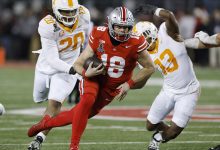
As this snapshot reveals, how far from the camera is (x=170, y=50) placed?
894 centimetres

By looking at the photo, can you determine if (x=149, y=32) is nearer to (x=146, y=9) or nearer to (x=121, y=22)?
(x=146, y=9)

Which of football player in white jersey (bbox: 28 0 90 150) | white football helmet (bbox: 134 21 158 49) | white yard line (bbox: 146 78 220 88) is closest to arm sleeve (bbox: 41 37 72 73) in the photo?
football player in white jersey (bbox: 28 0 90 150)

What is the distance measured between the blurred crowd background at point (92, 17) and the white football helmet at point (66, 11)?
13.5 m

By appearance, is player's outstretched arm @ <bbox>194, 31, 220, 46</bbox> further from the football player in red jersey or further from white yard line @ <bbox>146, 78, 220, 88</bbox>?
white yard line @ <bbox>146, 78, 220, 88</bbox>

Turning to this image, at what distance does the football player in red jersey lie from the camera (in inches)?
313

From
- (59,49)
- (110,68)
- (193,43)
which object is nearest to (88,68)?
(110,68)

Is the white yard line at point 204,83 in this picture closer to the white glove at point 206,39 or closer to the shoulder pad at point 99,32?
the white glove at point 206,39

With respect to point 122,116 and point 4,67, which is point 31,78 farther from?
point 122,116

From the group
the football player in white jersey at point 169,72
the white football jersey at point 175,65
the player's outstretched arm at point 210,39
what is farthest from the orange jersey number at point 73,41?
the player's outstretched arm at point 210,39

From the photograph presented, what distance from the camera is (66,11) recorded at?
30.1ft

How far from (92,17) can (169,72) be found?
14919 mm

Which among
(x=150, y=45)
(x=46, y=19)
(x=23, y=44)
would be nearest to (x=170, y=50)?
(x=150, y=45)

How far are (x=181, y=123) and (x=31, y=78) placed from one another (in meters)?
11.1

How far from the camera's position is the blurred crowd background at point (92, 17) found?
23.0 metres
